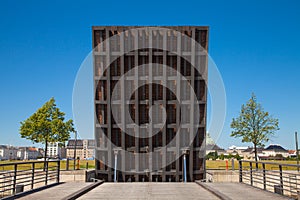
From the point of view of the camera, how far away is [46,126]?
951 inches

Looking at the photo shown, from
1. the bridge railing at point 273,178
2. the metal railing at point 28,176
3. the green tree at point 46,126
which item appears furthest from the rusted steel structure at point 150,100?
the green tree at point 46,126

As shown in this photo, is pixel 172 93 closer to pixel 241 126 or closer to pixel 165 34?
pixel 165 34

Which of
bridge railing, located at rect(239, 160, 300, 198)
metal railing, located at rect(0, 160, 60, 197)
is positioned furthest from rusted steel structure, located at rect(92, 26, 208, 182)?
metal railing, located at rect(0, 160, 60, 197)

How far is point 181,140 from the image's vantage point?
12688 mm

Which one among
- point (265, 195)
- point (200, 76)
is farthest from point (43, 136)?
point (265, 195)

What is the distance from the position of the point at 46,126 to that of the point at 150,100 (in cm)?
1406

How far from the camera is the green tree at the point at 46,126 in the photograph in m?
24.1

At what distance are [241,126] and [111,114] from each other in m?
16.2

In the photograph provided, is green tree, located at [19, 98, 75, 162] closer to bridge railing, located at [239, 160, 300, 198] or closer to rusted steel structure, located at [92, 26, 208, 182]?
rusted steel structure, located at [92, 26, 208, 182]

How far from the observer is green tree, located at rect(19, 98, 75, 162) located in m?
24.1

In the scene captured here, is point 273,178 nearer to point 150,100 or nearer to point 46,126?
point 150,100

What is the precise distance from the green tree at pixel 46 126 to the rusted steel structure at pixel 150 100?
12127 mm

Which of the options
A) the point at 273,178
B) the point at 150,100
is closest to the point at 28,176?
the point at 150,100

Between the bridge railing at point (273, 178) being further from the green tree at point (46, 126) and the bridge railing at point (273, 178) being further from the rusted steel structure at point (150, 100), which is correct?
the green tree at point (46, 126)
